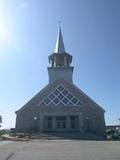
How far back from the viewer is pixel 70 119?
3750 centimetres

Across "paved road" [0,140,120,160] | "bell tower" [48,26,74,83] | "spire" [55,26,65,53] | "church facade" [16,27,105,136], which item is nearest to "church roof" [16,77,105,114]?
"church facade" [16,27,105,136]

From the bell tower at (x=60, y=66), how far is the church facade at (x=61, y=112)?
3.50 metres

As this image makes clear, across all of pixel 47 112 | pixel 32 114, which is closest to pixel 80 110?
pixel 47 112

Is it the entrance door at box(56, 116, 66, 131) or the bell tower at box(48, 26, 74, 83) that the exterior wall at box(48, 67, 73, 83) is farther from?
the entrance door at box(56, 116, 66, 131)

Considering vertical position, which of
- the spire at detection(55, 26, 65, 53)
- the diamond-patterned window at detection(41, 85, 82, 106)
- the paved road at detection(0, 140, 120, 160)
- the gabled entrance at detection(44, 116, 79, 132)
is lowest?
the paved road at detection(0, 140, 120, 160)

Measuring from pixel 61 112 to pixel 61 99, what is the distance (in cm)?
227

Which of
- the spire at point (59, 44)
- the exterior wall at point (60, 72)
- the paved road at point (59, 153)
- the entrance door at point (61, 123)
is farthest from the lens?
the spire at point (59, 44)

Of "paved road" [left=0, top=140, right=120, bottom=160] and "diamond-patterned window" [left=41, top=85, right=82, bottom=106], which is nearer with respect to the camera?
"paved road" [left=0, top=140, right=120, bottom=160]

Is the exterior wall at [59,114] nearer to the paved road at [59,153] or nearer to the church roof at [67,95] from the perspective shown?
the church roof at [67,95]

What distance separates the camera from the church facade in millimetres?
36219

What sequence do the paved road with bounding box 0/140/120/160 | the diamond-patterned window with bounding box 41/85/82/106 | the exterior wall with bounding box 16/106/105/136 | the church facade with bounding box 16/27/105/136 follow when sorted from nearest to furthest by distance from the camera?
1. the paved road with bounding box 0/140/120/160
2. the exterior wall with bounding box 16/106/105/136
3. the church facade with bounding box 16/27/105/136
4. the diamond-patterned window with bounding box 41/85/82/106

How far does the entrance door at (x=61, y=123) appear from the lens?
37.0 meters

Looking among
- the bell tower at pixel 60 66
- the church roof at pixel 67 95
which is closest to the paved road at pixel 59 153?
the church roof at pixel 67 95

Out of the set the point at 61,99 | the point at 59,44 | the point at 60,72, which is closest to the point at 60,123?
the point at 61,99
